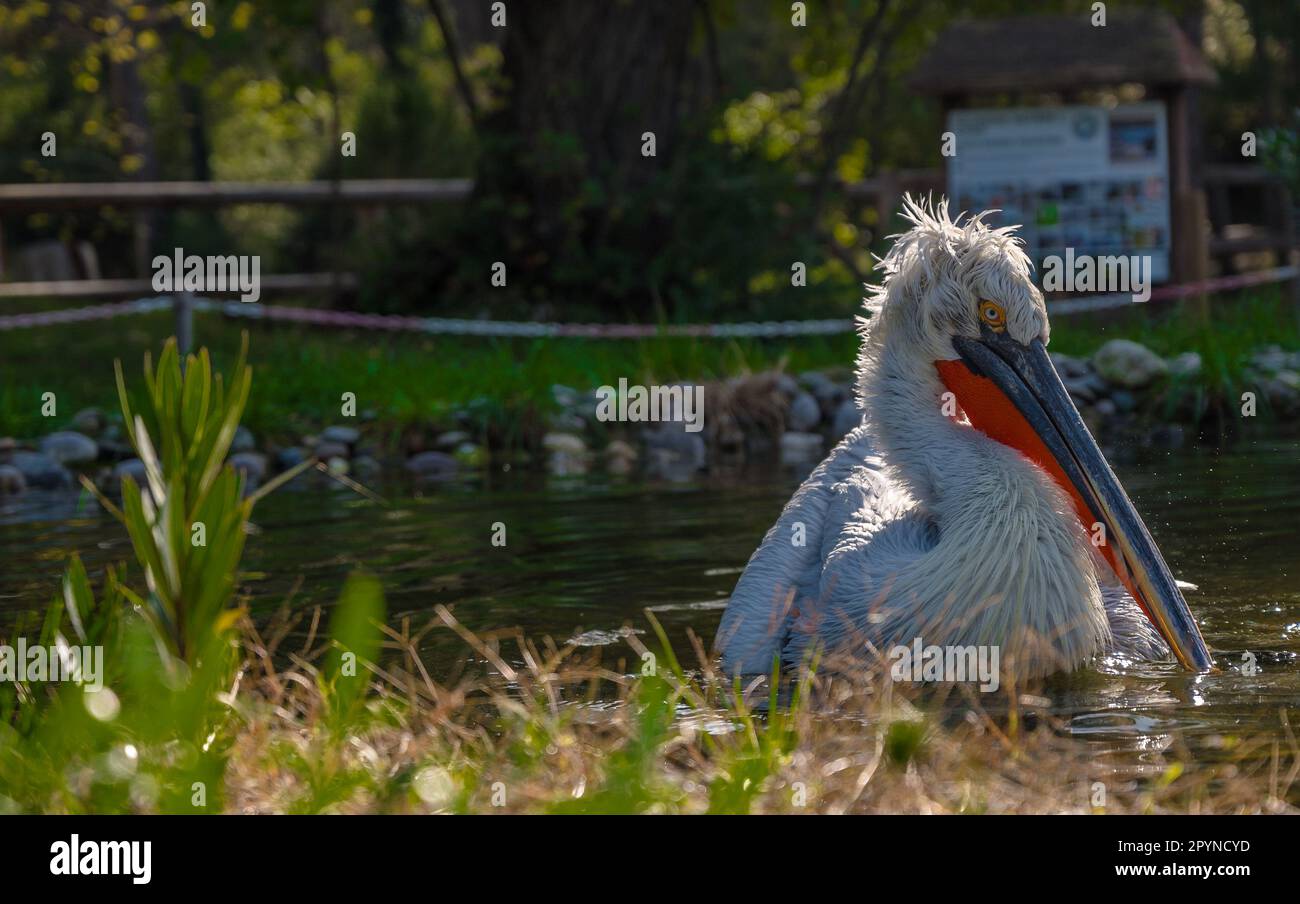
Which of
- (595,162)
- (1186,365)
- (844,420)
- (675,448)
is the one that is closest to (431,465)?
(675,448)

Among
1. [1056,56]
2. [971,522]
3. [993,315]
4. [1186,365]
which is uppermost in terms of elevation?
[1056,56]

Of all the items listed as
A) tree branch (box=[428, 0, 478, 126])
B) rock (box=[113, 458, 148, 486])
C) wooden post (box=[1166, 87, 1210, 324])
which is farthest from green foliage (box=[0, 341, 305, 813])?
wooden post (box=[1166, 87, 1210, 324])

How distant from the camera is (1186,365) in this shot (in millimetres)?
11594

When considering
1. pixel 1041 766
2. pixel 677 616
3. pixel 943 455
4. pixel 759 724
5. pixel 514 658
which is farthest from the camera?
pixel 677 616

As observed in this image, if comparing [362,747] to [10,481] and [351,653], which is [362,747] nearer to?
[351,653]

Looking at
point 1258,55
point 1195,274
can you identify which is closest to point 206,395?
point 1195,274

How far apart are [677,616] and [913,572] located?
1492 millimetres

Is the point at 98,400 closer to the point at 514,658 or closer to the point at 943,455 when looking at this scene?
the point at 514,658

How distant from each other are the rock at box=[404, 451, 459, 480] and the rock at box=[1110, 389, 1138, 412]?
4382 mm

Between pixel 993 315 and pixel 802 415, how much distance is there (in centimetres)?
655

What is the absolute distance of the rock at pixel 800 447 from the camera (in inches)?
429

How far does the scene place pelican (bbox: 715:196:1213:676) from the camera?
5.07 m

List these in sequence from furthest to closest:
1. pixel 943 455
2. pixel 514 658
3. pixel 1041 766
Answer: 1. pixel 514 658
2. pixel 943 455
3. pixel 1041 766

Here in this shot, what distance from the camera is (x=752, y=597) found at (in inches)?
223
